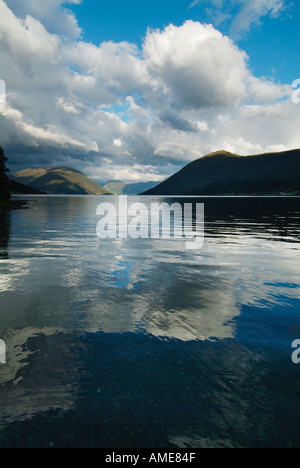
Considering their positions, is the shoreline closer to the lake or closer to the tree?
the tree

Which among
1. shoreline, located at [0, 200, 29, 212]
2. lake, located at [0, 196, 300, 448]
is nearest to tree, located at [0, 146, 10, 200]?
shoreline, located at [0, 200, 29, 212]

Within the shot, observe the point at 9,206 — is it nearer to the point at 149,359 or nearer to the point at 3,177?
the point at 3,177

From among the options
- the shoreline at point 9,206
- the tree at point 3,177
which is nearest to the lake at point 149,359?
the shoreline at point 9,206

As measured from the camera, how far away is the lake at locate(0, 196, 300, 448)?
5.80 m

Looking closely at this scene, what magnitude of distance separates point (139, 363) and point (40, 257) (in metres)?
17.2

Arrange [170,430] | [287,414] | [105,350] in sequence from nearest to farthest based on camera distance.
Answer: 1. [170,430]
2. [287,414]
3. [105,350]

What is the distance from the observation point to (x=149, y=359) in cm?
833

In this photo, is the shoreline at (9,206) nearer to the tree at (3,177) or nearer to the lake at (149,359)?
the tree at (3,177)

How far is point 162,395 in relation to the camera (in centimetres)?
680

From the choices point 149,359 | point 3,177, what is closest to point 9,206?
point 3,177

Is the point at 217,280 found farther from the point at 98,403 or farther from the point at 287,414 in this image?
the point at 98,403
